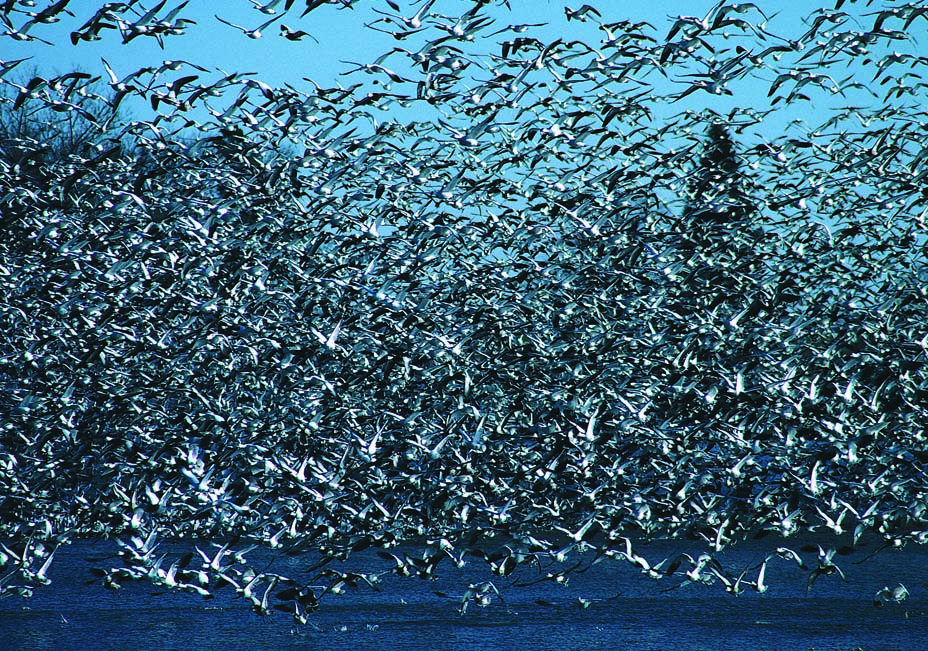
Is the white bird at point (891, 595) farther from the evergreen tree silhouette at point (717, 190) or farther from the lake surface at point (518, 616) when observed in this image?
the evergreen tree silhouette at point (717, 190)

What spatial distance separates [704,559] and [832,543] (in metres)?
1.41

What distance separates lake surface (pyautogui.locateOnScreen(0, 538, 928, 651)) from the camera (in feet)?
11.0

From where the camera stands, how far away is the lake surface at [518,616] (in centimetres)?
336

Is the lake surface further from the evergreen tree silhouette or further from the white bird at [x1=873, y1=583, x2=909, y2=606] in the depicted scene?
the evergreen tree silhouette

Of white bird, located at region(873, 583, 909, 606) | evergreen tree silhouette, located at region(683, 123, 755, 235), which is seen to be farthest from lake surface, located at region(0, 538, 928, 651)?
evergreen tree silhouette, located at region(683, 123, 755, 235)

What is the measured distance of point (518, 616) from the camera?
3.66 meters

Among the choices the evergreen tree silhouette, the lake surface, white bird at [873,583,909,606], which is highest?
the evergreen tree silhouette

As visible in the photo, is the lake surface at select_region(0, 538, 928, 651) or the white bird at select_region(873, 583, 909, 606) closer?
the lake surface at select_region(0, 538, 928, 651)

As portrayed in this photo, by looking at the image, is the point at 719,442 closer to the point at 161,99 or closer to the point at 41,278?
the point at 161,99

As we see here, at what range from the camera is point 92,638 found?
3.45 meters

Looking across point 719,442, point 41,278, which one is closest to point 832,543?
point 719,442

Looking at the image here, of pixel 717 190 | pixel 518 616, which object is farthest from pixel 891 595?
pixel 717 190

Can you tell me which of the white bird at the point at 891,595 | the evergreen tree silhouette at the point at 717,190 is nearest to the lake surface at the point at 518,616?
the white bird at the point at 891,595

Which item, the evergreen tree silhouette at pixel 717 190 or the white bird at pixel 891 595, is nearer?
the white bird at pixel 891 595
